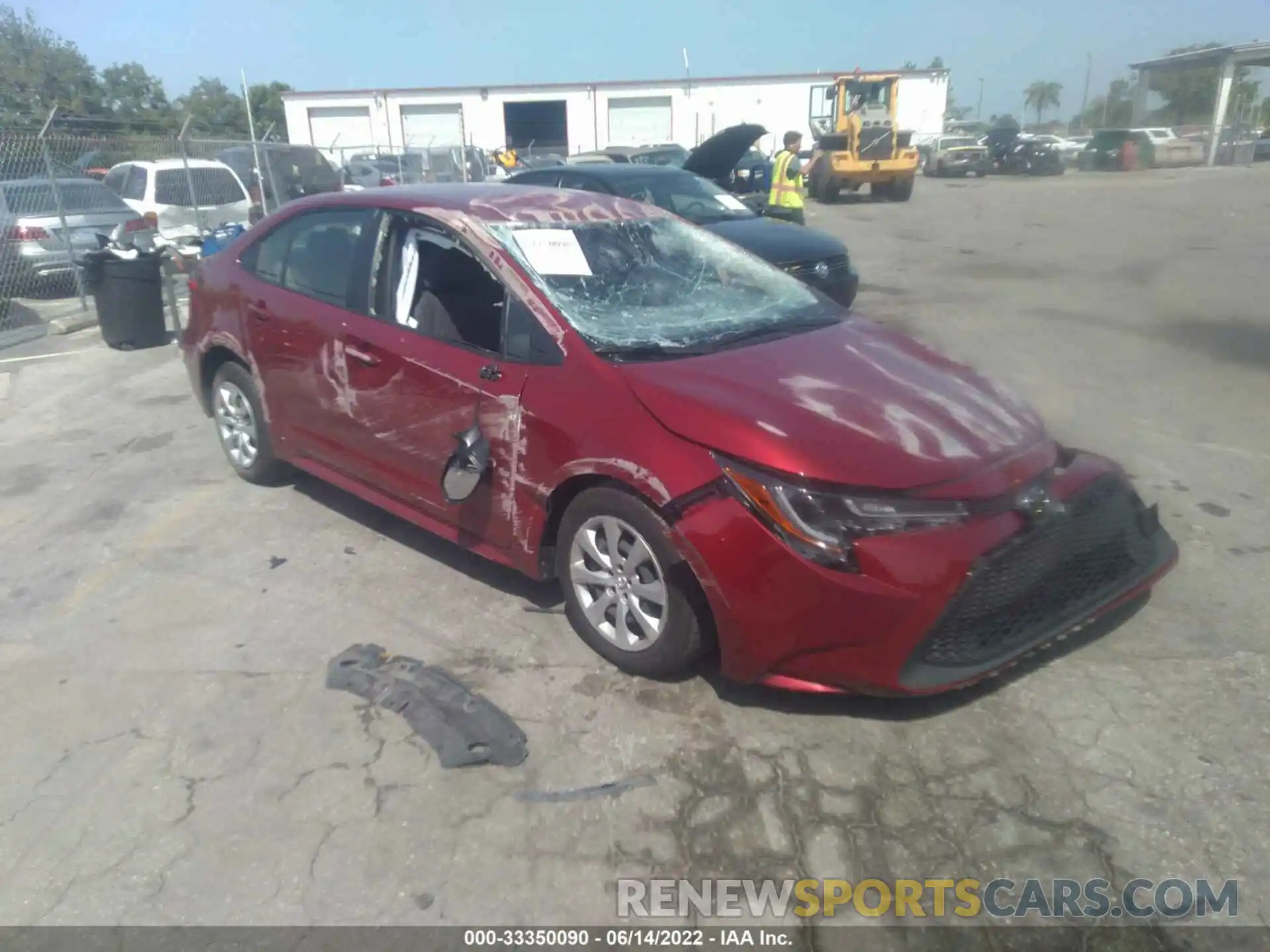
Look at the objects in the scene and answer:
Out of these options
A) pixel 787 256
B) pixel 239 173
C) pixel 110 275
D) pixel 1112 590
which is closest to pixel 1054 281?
pixel 787 256

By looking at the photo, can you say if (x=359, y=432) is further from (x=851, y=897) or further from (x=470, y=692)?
(x=851, y=897)

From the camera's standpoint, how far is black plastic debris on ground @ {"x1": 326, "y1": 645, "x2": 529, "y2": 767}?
3225mm

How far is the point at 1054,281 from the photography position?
39.5 feet

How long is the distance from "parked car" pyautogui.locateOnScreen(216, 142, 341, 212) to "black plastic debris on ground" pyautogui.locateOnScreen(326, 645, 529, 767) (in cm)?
1265

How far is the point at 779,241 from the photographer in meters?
8.88

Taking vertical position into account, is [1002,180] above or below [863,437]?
below

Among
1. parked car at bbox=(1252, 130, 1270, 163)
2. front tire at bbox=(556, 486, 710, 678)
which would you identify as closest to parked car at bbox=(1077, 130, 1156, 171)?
parked car at bbox=(1252, 130, 1270, 163)

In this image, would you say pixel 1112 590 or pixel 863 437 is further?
pixel 1112 590

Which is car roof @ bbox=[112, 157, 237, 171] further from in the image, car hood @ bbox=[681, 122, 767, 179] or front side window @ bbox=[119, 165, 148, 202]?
car hood @ bbox=[681, 122, 767, 179]

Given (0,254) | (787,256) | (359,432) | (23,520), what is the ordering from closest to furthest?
(359,432) → (23,520) → (787,256) → (0,254)

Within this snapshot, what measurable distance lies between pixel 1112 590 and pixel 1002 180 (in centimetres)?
3373

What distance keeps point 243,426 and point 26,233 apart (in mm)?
8429

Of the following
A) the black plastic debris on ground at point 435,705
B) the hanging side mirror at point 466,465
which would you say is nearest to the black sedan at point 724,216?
the hanging side mirror at point 466,465

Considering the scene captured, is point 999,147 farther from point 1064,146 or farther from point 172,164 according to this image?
point 172,164
